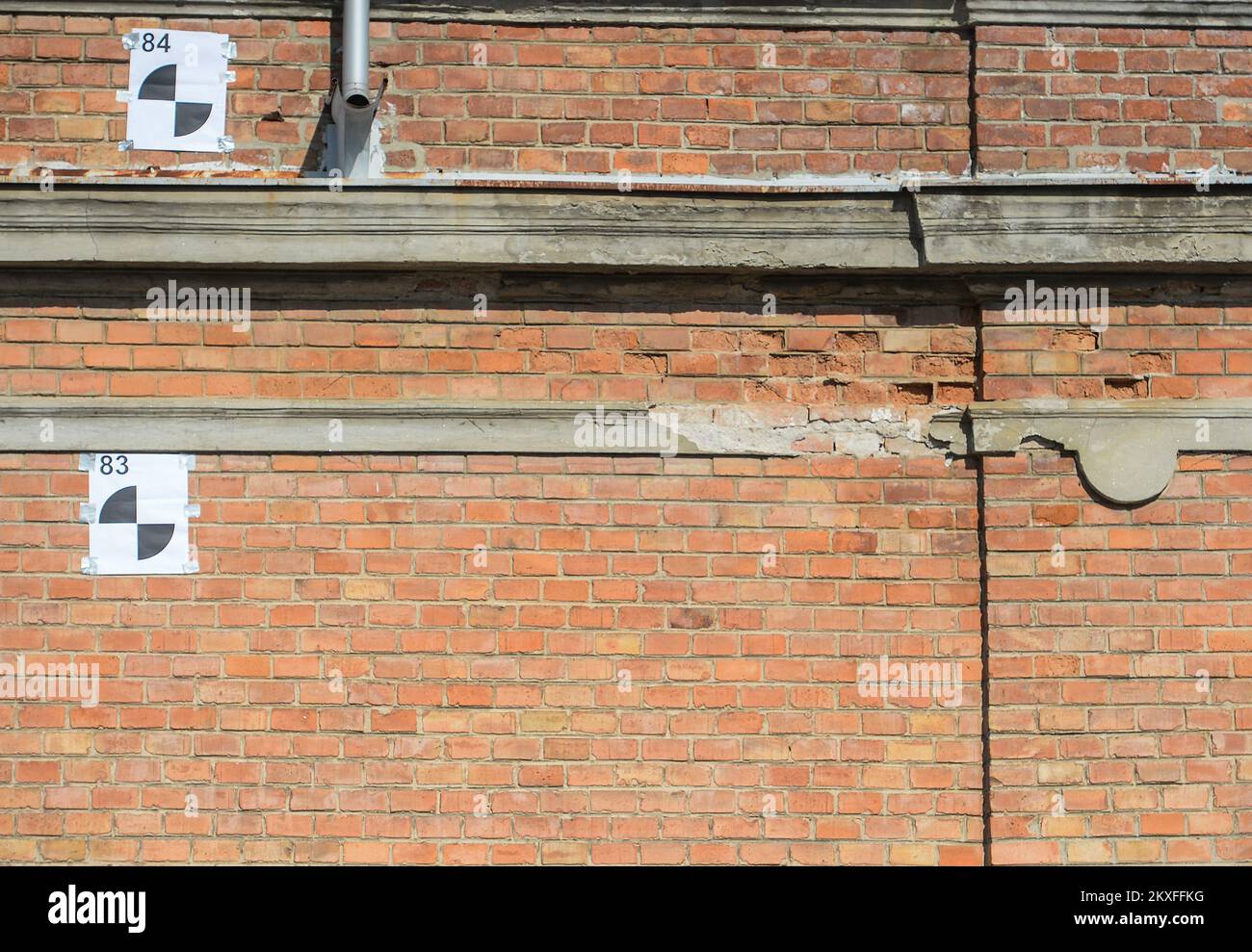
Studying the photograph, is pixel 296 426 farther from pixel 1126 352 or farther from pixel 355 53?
pixel 1126 352

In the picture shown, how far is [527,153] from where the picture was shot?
407 cm

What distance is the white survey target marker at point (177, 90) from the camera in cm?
402

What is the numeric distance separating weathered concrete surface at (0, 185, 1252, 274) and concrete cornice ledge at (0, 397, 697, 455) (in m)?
0.45

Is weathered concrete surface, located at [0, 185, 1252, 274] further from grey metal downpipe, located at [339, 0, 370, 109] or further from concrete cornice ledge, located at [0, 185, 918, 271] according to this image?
grey metal downpipe, located at [339, 0, 370, 109]

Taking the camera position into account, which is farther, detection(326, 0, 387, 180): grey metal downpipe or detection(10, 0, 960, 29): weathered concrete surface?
detection(10, 0, 960, 29): weathered concrete surface

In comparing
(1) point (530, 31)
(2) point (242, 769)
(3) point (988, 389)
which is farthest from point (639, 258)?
(2) point (242, 769)

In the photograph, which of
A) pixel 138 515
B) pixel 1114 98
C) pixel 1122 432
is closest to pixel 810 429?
pixel 1122 432

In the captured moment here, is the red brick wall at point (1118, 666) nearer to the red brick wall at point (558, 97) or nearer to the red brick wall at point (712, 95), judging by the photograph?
the red brick wall at point (712, 95)

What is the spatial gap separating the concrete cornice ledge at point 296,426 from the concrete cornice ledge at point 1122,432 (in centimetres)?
117

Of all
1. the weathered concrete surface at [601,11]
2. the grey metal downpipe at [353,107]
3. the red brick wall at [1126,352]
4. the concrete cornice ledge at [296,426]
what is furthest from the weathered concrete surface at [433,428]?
the weathered concrete surface at [601,11]

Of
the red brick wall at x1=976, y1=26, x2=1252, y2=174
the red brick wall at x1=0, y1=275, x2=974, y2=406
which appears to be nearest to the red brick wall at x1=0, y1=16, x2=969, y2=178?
the red brick wall at x1=976, y1=26, x2=1252, y2=174

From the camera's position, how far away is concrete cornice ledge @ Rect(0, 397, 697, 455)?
12.9 feet

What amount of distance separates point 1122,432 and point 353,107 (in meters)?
2.65

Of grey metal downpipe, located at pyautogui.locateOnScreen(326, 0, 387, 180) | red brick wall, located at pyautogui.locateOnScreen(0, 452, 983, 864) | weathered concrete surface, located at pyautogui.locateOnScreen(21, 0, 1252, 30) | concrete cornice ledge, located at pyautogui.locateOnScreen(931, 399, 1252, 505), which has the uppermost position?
weathered concrete surface, located at pyautogui.locateOnScreen(21, 0, 1252, 30)
